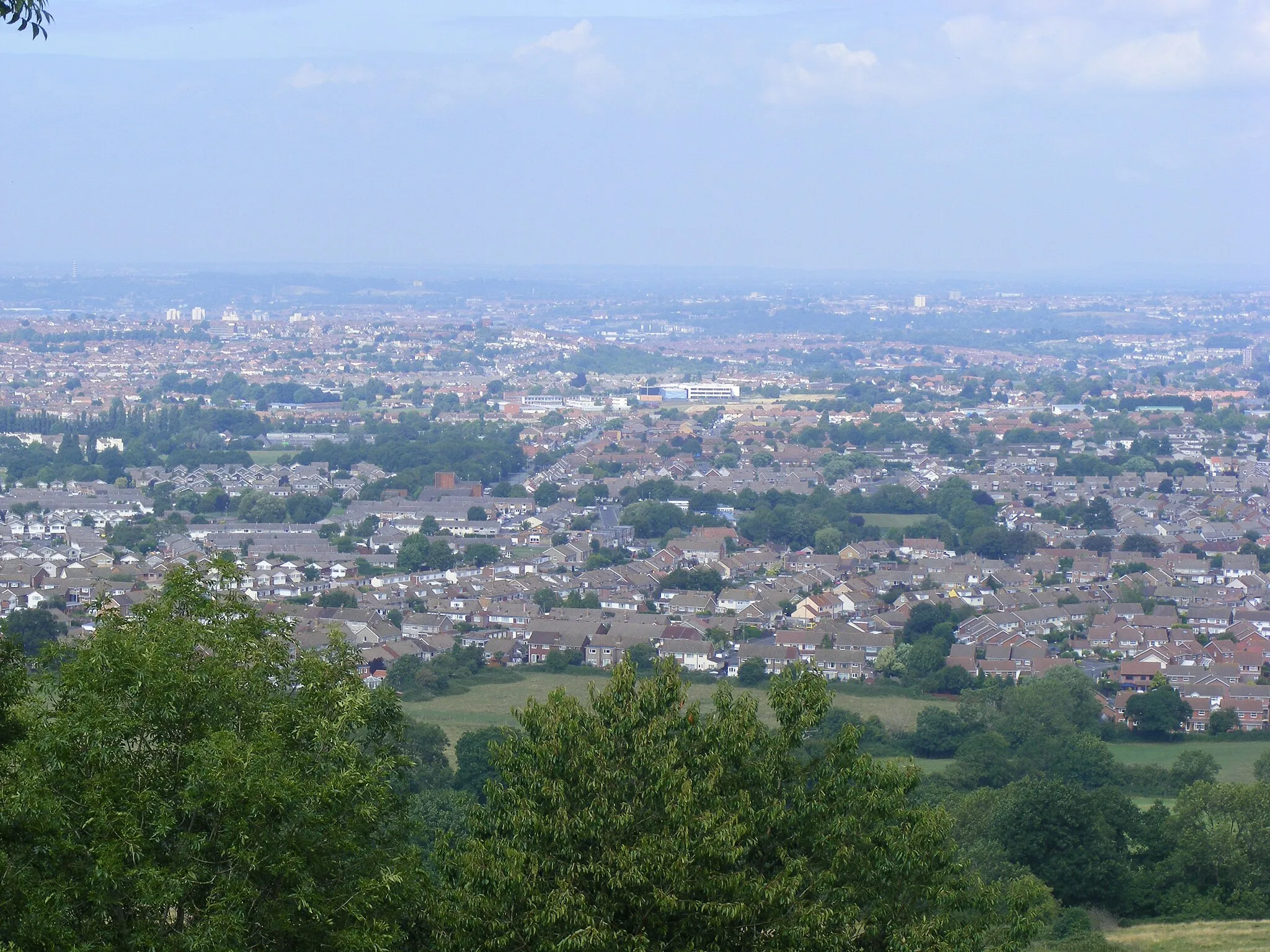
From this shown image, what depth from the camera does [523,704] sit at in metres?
16.6

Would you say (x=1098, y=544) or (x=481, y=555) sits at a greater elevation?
(x=1098, y=544)

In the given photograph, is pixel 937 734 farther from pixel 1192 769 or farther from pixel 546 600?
pixel 546 600

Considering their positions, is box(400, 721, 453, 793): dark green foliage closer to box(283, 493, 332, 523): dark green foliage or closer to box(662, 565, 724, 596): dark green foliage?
box(662, 565, 724, 596): dark green foliage

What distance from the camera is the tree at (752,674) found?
18609mm

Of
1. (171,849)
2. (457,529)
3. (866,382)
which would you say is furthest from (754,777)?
(866,382)

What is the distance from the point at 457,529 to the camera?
29.7 metres

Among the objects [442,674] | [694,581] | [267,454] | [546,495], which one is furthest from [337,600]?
[267,454]

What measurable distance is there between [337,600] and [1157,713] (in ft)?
38.1

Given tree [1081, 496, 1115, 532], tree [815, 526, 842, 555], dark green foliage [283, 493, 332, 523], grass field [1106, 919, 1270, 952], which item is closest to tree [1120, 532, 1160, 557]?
tree [1081, 496, 1115, 532]

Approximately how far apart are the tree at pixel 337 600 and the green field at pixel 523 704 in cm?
422

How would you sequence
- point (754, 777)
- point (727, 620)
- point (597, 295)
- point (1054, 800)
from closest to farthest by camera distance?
1. point (754, 777)
2. point (1054, 800)
3. point (727, 620)
4. point (597, 295)

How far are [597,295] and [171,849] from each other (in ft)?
404

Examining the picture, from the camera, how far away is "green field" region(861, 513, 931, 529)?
3052 centimetres

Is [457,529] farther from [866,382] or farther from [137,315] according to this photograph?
[137,315]
